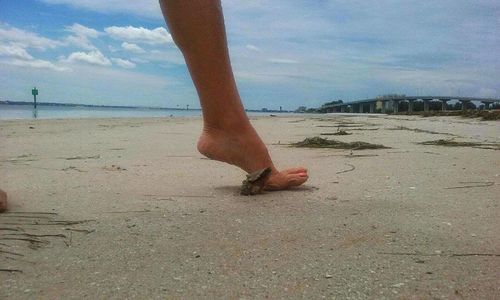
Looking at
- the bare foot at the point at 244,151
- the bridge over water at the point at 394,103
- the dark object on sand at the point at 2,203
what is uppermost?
the bridge over water at the point at 394,103

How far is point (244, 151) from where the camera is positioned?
1.85 metres

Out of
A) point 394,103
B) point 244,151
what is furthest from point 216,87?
point 394,103

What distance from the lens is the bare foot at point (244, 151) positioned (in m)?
1.82

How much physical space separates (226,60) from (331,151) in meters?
2.14

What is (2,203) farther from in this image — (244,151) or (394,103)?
(394,103)

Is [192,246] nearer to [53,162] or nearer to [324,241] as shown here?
[324,241]

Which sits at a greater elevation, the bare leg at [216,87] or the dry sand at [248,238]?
the bare leg at [216,87]

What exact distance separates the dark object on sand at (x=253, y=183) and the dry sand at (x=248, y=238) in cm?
5

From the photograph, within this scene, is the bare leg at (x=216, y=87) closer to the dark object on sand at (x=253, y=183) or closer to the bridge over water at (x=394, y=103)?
the dark object on sand at (x=253, y=183)

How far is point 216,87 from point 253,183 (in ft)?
1.34

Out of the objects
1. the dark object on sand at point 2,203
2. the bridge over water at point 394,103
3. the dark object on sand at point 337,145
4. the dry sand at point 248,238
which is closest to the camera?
the dry sand at point 248,238

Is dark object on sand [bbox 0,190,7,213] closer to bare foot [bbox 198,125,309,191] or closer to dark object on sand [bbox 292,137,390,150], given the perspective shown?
bare foot [bbox 198,125,309,191]

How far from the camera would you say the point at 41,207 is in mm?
1520

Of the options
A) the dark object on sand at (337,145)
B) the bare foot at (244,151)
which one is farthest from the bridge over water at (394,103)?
the bare foot at (244,151)
